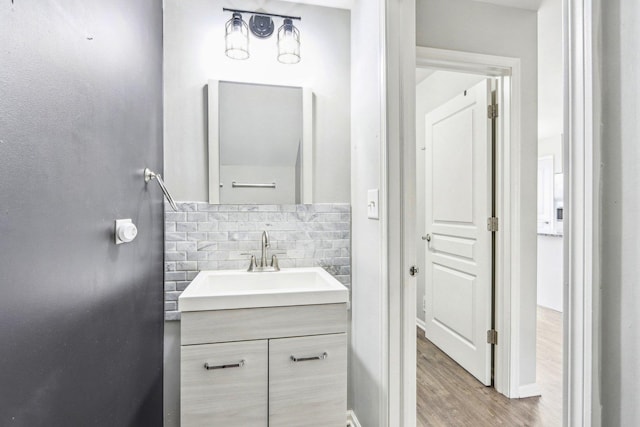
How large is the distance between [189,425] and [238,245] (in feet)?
2.63

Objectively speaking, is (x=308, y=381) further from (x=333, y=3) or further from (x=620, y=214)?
(x=333, y=3)

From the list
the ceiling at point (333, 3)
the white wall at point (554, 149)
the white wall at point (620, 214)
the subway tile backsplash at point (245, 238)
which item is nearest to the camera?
the white wall at point (620, 214)

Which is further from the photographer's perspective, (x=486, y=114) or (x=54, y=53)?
(x=486, y=114)

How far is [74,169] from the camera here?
2.57 feet

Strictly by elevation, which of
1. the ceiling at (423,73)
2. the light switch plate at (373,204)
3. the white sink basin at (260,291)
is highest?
the ceiling at (423,73)

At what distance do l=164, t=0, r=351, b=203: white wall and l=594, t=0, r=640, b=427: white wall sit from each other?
4.35 feet

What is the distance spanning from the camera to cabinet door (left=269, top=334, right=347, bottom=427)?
4.26 ft

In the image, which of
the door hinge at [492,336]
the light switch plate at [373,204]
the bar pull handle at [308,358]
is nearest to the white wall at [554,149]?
the door hinge at [492,336]

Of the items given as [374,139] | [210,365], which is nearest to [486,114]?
[374,139]

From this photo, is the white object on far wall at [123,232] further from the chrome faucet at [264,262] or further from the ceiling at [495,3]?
the ceiling at [495,3]

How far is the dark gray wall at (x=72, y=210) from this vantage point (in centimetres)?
58

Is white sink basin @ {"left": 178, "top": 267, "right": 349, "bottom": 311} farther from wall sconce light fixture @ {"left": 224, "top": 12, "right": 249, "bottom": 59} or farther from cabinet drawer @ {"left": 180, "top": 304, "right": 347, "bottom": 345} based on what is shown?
wall sconce light fixture @ {"left": 224, "top": 12, "right": 249, "bottom": 59}

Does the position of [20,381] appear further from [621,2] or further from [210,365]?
[621,2]

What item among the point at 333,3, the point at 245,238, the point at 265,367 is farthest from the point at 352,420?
the point at 333,3
